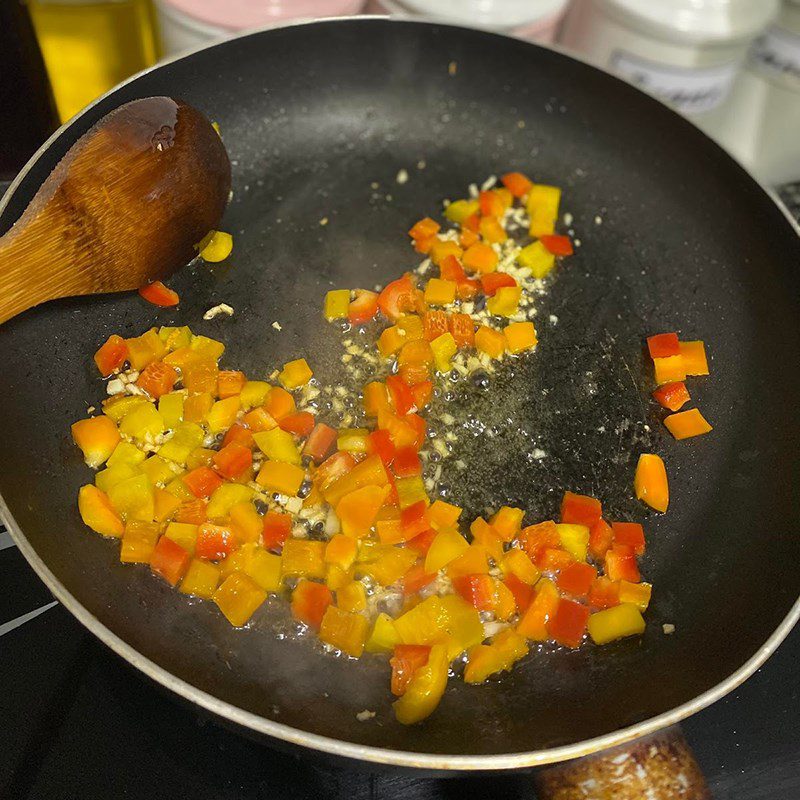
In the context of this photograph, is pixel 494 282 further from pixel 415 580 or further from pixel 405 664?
pixel 405 664

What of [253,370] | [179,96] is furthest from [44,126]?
[253,370]

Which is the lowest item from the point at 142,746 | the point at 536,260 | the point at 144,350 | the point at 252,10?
the point at 142,746

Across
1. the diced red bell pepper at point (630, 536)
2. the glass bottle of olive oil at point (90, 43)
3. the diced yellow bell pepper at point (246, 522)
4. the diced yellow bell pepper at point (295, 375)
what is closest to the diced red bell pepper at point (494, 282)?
the diced yellow bell pepper at point (295, 375)

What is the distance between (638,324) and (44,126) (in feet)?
3.56

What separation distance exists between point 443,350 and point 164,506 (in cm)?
47

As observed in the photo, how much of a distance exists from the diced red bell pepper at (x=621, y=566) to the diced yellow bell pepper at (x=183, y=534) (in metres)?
0.55

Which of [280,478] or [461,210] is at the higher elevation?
[461,210]

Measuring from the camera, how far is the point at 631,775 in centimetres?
80

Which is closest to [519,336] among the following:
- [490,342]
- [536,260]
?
[490,342]

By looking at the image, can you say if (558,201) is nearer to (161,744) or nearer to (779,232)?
(779,232)

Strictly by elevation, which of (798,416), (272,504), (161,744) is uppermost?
(798,416)

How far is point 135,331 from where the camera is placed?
1135 mm

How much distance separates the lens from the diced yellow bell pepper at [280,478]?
3.32 feet

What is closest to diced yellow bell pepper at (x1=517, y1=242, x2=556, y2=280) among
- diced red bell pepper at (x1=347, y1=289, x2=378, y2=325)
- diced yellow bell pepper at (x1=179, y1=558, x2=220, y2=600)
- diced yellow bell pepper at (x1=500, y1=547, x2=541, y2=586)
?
diced red bell pepper at (x1=347, y1=289, x2=378, y2=325)
